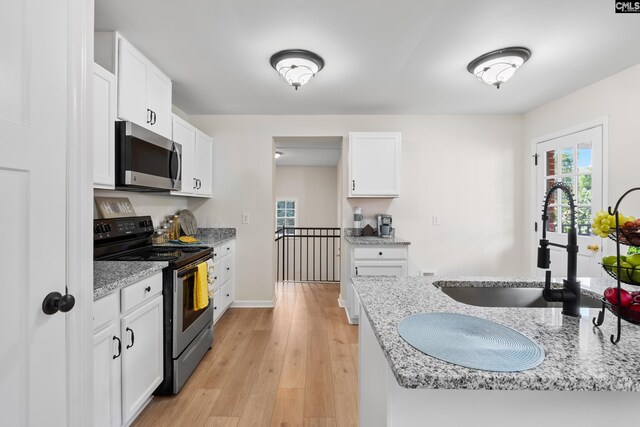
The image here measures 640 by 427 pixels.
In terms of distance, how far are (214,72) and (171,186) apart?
107 cm

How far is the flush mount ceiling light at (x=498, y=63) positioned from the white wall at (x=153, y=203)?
10.2 feet

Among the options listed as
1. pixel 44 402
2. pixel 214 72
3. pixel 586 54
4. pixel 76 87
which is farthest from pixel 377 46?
pixel 44 402

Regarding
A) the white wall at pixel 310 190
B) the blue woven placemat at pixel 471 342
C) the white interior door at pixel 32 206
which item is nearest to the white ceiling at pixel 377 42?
the white interior door at pixel 32 206

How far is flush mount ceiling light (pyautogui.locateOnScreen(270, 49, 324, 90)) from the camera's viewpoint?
2186mm

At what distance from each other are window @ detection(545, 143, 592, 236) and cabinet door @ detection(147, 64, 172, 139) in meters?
3.57

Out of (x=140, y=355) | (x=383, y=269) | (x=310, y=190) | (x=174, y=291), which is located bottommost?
(x=140, y=355)

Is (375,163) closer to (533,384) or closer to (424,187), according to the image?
(424,187)

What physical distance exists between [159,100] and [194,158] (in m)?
0.79

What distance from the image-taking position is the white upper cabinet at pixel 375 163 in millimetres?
3391

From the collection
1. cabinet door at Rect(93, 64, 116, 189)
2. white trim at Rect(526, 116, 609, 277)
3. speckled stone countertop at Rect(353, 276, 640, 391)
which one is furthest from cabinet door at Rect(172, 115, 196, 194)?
white trim at Rect(526, 116, 609, 277)

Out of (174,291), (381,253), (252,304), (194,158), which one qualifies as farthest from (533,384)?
(252,304)

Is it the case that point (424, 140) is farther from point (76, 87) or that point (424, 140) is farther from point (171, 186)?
point (76, 87)

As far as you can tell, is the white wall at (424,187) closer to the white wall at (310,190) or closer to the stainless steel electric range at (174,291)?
the stainless steel electric range at (174,291)

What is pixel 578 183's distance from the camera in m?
2.87
